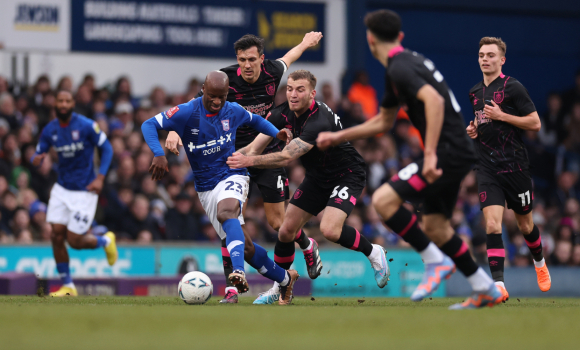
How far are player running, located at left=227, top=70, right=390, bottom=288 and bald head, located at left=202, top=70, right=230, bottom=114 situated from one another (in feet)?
2.27

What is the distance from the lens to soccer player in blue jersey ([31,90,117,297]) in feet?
35.8

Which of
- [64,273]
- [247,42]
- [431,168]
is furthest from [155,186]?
[431,168]

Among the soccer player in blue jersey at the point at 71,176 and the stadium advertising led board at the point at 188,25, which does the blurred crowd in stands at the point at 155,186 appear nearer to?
the stadium advertising led board at the point at 188,25

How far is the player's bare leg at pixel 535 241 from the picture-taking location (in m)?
9.20

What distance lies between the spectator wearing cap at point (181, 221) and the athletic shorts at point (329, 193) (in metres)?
5.52

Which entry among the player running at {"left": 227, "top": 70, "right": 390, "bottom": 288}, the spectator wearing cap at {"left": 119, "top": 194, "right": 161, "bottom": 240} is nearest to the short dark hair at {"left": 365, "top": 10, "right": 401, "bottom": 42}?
the player running at {"left": 227, "top": 70, "right": 390, "bottom": 288}

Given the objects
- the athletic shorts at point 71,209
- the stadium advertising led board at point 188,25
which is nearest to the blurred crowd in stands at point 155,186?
the stadium advertising led board at point 188,25

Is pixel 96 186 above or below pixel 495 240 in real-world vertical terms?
above

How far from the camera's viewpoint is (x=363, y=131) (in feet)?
21.8

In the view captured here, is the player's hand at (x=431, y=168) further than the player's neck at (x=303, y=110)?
No

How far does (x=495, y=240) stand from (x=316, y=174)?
7.00 feet

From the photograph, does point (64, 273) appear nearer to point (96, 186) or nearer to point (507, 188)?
point (96, 186)

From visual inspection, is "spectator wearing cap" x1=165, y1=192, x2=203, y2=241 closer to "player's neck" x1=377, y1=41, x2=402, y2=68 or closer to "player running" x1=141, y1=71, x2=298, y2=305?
"player running" x1=141, y1=71, x2=298, y2=305

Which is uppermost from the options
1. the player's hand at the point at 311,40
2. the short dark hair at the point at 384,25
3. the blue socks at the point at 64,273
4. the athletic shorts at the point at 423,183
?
the player's hand at the point at 311,40
